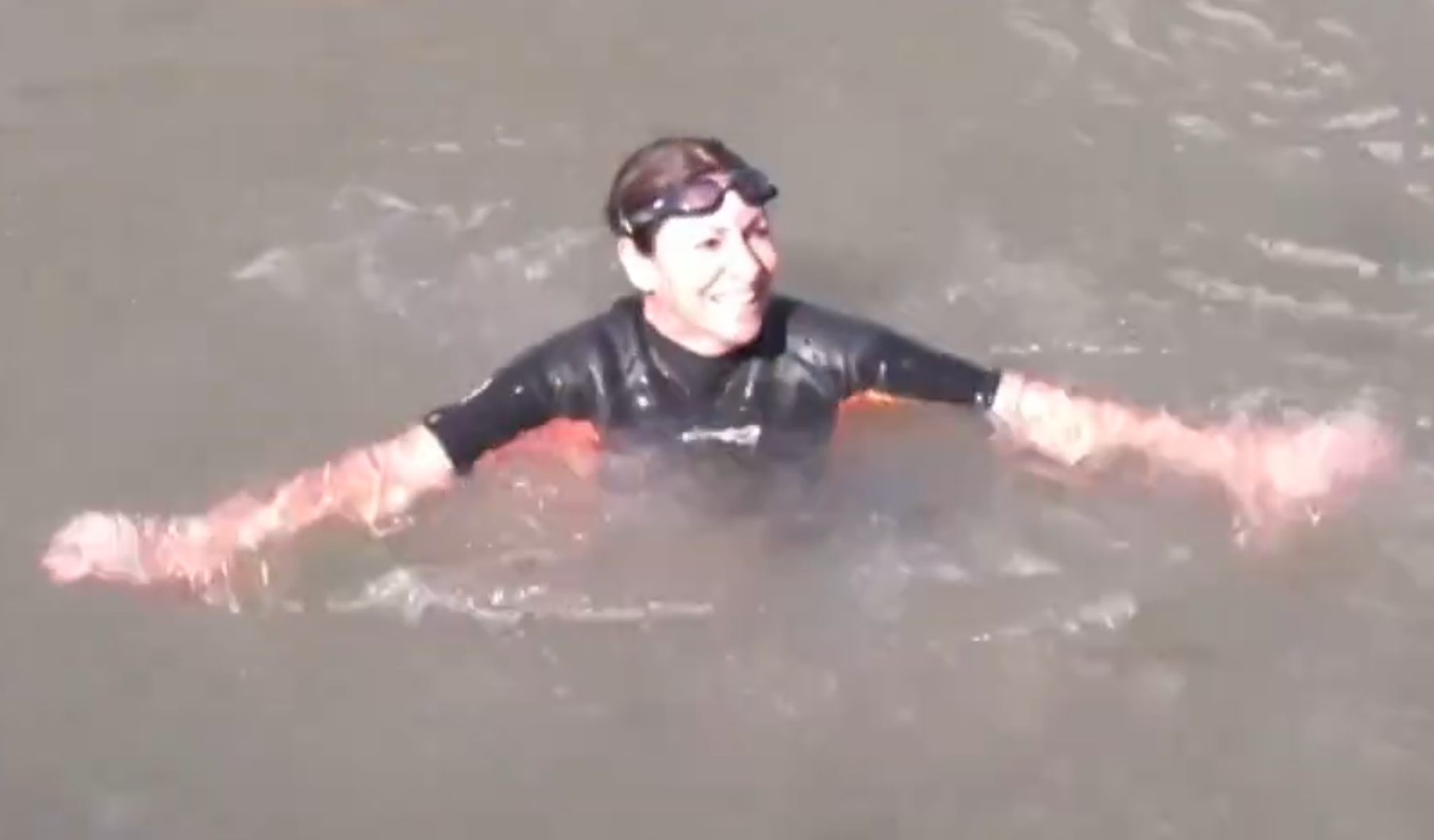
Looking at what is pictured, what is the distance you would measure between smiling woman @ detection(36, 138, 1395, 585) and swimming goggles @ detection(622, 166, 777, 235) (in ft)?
0.29

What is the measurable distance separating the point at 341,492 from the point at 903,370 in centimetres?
131

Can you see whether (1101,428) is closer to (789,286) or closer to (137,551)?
(789,286)

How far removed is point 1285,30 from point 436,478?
11.7ft

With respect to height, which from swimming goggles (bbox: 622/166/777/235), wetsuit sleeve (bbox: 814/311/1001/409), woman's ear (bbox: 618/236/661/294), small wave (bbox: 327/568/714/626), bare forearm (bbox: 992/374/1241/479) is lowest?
small wave (bbox: 327/568/714/626)

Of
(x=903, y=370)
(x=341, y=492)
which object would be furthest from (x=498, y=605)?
(x=903, y=370)

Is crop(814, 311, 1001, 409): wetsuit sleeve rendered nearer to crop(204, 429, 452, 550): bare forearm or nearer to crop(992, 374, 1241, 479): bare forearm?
crop(992, 374, 1241, 479): bare forearm

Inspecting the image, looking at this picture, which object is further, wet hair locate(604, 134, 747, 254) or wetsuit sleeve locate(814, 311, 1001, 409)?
wetsuit sleeve locate(814, 311, 1001, 409)

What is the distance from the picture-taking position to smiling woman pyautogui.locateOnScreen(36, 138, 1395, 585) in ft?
14.6

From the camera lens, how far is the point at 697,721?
15.3 ft

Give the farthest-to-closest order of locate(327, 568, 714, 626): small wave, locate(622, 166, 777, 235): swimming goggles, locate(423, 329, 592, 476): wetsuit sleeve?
locate(327, 568, 714, 626): small wave, locate(423, 329, 592, 476): wetsuit sleeve, locate(622, 166, 777, 235): swimming goggles

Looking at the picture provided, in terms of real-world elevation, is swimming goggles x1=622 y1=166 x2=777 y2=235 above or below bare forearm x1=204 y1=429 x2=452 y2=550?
above

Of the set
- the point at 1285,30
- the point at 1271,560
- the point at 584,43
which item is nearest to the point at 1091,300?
the point at 1271,560

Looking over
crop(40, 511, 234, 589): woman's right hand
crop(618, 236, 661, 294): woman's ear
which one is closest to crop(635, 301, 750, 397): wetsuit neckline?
crop(618, 236, 661, 294): woman's ear

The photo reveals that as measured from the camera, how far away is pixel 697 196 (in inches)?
168
